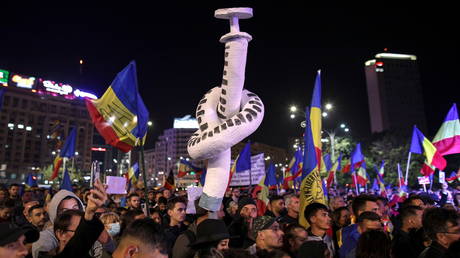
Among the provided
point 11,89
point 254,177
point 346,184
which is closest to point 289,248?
point 254,177

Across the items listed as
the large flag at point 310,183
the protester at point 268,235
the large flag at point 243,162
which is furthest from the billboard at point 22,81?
the protester at point 268,235

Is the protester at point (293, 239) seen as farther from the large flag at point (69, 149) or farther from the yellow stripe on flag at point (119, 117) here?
the large flag at point (69, 149)

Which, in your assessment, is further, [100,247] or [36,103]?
[36,103]

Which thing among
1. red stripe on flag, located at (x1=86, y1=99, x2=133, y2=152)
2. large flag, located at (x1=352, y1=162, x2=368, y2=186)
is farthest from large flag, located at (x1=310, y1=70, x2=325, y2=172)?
large flag, located at (x1=352, y1=162, x2=368, y2=186)

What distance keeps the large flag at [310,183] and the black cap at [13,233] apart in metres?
3.98

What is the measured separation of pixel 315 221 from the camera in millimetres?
5430

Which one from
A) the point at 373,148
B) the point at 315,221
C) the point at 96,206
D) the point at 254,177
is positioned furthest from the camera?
the point at 373,148

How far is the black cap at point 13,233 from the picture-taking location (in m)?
3.02

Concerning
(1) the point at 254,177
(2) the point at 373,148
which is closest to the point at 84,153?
(2) the point at 373,148

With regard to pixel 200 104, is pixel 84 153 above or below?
above

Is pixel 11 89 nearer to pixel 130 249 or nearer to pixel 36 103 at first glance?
pixel 36 103

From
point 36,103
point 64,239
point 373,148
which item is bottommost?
point 64,239

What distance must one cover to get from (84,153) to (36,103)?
2076cm

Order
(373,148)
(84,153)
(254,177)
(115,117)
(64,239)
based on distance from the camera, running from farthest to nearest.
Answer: (84,153) < (373,148) < (254,177) < (115,117) < (64,239)
